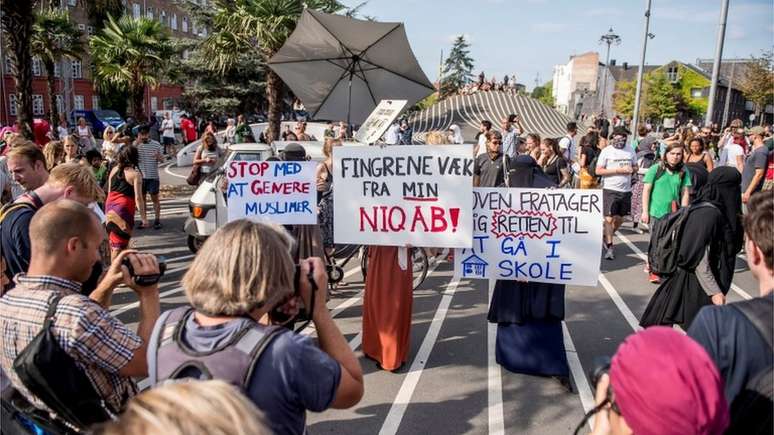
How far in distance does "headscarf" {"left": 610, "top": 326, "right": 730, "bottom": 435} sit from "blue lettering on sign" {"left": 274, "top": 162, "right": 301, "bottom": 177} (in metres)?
4.09

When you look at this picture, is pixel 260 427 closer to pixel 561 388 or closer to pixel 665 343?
pixel 665 343

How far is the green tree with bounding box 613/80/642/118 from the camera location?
2350 inches

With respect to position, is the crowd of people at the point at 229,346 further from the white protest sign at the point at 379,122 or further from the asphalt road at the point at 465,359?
the white protest sign at the point at 379,122

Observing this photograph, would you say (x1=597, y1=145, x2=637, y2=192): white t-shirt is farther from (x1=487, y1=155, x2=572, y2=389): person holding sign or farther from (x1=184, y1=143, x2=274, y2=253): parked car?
(x1=184, y1=143, x2=274, y2=253): parked car

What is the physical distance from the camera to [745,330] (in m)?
1.71

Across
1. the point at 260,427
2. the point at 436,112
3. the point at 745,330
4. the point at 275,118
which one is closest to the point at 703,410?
the point at 745,330

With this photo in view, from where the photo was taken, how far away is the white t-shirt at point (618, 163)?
8375mm

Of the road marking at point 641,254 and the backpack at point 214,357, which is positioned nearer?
the backpack at point 214,357

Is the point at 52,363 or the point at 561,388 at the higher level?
the point at 52,363

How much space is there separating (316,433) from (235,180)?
238 centimetres

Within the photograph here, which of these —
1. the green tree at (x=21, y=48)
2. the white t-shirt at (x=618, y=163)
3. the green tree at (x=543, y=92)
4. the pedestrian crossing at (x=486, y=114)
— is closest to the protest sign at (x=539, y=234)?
the white t-shirt at (x=618, y=163)

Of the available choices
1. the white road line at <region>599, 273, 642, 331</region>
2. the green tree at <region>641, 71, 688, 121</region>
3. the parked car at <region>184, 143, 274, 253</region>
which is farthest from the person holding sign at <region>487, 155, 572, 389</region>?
the green tree at <region>641, 71, 688, 121</region>

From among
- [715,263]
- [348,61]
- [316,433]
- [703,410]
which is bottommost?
[316,433]

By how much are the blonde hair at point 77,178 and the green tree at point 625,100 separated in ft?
195
